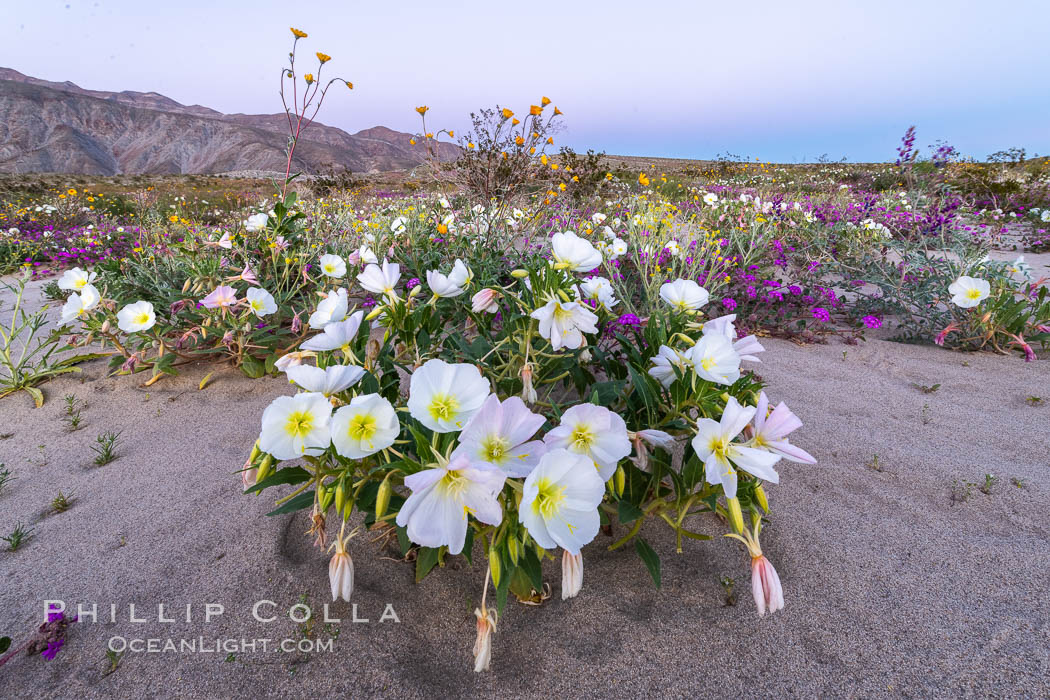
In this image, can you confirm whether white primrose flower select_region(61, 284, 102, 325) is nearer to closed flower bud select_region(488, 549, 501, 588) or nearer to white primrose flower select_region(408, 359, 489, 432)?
white primrose flower select_region(408, 359, 489, 432)

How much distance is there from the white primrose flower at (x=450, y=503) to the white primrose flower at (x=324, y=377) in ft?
1.09

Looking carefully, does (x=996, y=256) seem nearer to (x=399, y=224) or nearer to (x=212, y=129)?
(x=399, y=224)

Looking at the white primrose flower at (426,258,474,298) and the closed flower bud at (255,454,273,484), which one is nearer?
the closed flower bud at (255,454,273,484)

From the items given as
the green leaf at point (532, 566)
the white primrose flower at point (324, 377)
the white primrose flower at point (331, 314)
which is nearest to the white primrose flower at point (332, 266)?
the white primrose flower at point (331, 314)

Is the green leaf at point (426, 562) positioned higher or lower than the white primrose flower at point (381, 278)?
lower

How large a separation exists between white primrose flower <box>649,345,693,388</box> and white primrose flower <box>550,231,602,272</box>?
315 mm

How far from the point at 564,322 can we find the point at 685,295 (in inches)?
18.0

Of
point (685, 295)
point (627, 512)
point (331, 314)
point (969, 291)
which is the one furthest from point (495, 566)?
point (969, 291)

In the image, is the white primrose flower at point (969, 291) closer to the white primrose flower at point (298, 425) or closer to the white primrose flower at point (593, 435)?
the white primrose flower at point (593, 435)

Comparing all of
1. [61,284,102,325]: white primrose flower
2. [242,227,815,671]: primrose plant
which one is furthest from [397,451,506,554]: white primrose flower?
[61,284,102,325]: white primrose flower

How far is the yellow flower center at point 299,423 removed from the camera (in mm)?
878

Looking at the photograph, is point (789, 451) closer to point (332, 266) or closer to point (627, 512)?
point (627, 512)

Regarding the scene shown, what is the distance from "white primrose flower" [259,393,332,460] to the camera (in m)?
0.86

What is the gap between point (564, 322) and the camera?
115 centimetres
